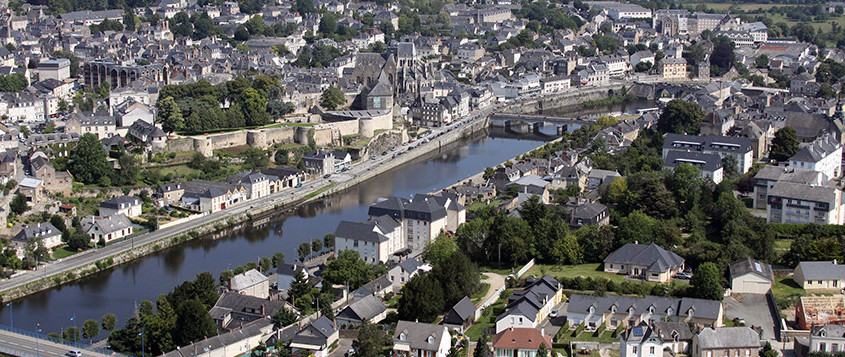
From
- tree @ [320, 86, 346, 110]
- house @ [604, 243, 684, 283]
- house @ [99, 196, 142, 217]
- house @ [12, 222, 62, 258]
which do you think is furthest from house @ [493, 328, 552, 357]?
tree @ [320, 86, 346, 110]

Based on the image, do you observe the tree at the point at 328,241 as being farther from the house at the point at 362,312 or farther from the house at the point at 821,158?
the house at the point at 821,158

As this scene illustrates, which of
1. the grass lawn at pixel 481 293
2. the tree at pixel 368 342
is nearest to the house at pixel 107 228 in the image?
the grass lawn at pixel 481 293

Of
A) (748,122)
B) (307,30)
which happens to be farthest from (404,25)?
(748,122)

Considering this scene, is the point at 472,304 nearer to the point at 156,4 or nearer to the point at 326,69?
the point at 326,69

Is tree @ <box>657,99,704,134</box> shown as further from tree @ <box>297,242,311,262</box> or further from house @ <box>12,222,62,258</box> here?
house @ <box>12,222,62,258</box>

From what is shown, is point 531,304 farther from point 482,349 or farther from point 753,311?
point 753,311

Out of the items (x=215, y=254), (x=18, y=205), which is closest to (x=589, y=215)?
(x=215, y=254)
